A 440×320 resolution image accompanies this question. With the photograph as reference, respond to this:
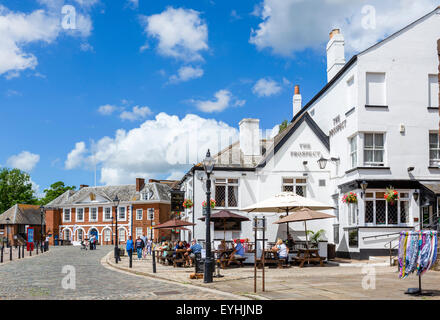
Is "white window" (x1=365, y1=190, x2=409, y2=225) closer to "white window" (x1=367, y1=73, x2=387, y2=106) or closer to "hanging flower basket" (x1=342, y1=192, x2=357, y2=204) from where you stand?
"hanging flower basket" (x1=342, y1=192, x2=357, y2=204)

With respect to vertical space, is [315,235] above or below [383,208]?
below

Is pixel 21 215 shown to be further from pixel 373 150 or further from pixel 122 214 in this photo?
pixel 373 150

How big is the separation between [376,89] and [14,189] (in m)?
80.8

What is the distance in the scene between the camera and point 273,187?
26.9 metres

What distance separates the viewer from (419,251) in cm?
1113

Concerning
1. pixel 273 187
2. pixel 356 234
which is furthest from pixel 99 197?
pixel 356 234

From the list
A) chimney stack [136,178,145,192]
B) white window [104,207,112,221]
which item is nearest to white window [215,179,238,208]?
chimney stack [136,178,145,192]

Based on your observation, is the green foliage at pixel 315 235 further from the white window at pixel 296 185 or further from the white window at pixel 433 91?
the white window at pixel 433 91

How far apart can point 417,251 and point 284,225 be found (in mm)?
15326

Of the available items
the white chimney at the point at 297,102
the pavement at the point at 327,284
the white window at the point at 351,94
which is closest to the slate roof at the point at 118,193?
the white chimney at the point at 297,102

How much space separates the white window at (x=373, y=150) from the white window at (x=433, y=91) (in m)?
2.81

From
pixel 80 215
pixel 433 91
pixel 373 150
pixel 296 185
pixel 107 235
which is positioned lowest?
pixel 107 235

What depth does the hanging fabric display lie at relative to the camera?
1102 cm

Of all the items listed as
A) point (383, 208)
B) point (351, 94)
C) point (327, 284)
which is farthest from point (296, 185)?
point (327, 284)
